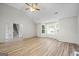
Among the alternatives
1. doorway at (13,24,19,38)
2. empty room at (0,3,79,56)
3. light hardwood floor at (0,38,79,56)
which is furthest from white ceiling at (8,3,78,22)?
light hardwood floor at (0,38,79,56)

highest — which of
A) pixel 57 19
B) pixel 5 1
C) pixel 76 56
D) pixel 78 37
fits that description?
pixel 5 1

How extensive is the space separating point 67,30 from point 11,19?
853mm

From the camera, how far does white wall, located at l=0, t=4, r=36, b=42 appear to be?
1.43 metres

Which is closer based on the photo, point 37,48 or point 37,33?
point 37,48

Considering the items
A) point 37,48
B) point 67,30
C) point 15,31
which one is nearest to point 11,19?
point 15,31

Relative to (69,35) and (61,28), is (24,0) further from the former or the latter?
(69,35)

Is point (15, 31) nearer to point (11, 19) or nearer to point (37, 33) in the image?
point (11, 19)

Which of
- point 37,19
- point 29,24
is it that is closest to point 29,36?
point 29,24

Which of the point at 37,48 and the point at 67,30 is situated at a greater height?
the point at 67,30

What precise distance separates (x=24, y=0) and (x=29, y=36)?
55 cm

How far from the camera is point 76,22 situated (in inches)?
57.0

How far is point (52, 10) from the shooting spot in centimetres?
149

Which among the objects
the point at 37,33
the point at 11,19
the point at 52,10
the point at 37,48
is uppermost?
the point at 52,10

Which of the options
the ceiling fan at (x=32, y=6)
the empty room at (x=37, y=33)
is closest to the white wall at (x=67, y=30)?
the empty room at (x=37, y=33)
